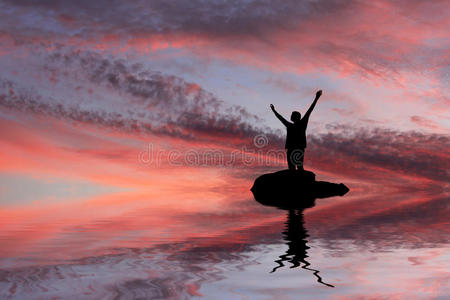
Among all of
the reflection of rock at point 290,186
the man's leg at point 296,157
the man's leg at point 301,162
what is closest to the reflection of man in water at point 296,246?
the reflection of rock at point 290,186

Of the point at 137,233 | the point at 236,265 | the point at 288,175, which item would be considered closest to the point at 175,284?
the point at 236,265

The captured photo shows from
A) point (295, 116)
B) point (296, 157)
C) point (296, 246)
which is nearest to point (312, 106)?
point (295, 116)

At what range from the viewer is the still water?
4.11 m

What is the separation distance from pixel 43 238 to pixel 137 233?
1.68 meters

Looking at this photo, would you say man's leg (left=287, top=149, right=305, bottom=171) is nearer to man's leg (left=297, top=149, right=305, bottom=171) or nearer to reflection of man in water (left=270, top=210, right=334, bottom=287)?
man's leg (left=297, top=149, right=305, bottom=171)

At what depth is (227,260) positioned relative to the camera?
549 cm

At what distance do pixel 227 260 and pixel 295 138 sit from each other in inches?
594

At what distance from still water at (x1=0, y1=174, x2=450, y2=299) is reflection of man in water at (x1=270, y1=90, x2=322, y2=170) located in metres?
10.2

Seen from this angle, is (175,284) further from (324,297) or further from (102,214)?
(102,214)

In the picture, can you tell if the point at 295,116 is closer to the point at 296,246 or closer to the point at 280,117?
the point at 280,117

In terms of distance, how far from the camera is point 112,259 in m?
5.67

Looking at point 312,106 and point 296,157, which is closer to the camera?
point 312,106

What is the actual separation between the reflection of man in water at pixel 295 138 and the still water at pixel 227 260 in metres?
10.2

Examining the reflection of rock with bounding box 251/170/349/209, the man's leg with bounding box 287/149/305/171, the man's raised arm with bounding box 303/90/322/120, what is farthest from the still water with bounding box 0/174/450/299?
the man's leg with bounding box 287/149/305/171
